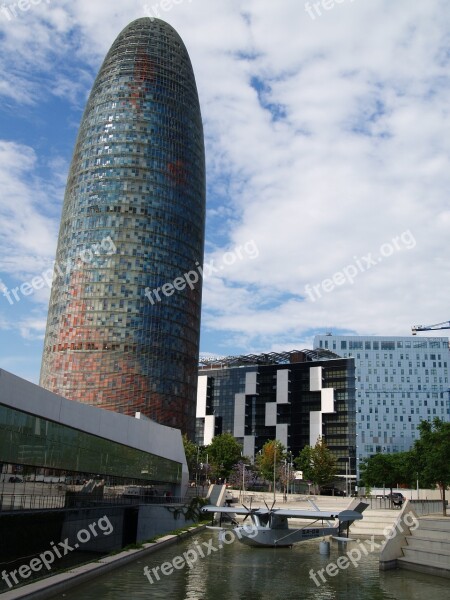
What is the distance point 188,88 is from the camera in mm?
166625

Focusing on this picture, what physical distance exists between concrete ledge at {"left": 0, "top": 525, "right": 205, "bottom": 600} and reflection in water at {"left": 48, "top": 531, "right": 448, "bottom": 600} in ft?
1.52

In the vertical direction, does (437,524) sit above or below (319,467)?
below

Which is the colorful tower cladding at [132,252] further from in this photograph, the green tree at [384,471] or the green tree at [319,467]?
the green tree at [384,471]

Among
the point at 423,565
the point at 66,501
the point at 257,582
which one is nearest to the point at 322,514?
the point at 423,565

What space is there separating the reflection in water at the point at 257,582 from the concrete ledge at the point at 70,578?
0.46 meters

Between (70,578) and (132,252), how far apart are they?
122 meters

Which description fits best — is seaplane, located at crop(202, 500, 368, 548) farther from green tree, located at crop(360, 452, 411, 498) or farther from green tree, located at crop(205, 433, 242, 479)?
green tree, located at crop(205, 433, 242, 479)

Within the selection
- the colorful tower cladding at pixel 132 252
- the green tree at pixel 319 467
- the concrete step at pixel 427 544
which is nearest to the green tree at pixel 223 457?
the colorful tower cladding at pixel 132 252

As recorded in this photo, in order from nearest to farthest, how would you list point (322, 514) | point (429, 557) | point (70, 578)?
point (70, 578) < point (429, 557) < point (322, 514)

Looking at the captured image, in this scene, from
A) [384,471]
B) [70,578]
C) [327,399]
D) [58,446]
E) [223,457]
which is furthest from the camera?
[327,399]

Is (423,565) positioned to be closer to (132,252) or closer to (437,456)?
(437,456)

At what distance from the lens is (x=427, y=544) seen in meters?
44.2

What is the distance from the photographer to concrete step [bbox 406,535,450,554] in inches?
1680

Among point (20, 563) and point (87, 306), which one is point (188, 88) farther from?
point (20, 563)
